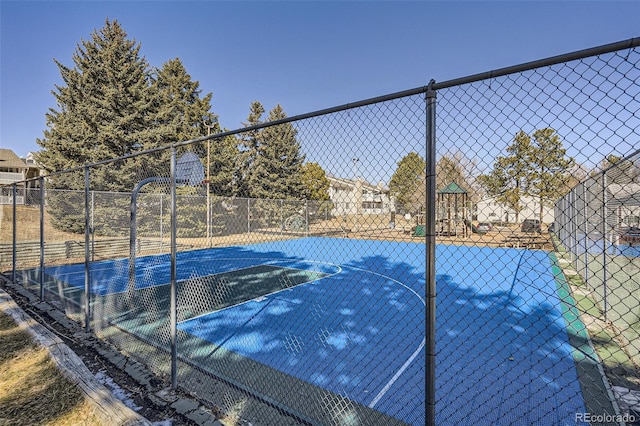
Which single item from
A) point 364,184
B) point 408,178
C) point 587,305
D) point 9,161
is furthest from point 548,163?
point 9,161

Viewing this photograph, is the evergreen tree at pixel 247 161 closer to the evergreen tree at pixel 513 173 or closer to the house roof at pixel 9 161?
the evergreen tree at pixel 513 173

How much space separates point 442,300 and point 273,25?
942cm

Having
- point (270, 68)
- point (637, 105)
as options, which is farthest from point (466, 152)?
point (270, 68)

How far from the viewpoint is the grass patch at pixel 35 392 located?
2199mm

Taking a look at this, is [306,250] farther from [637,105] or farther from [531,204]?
[637,105]

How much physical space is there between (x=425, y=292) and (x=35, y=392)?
3.32m

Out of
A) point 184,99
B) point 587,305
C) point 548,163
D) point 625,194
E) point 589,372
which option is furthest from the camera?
point 184,99

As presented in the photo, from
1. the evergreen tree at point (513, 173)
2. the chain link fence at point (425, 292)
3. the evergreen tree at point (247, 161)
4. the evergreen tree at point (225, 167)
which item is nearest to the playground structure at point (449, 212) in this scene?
the chain link fence at point (425, 292)

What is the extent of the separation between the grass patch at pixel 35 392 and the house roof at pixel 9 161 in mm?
42787

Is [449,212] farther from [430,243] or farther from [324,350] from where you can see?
[430,243]

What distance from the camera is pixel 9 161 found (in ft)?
109

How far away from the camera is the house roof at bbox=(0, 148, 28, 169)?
32594 millimetres

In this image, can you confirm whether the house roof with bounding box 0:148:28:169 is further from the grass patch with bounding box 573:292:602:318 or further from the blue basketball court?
the grass patch with bounding box 573:292:602:318

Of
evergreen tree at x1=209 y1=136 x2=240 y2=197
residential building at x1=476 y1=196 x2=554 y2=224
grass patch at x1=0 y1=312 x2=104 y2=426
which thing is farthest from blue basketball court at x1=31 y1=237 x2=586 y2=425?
evergreen tree at x1=209 y1=136 x2=240 y2=197
